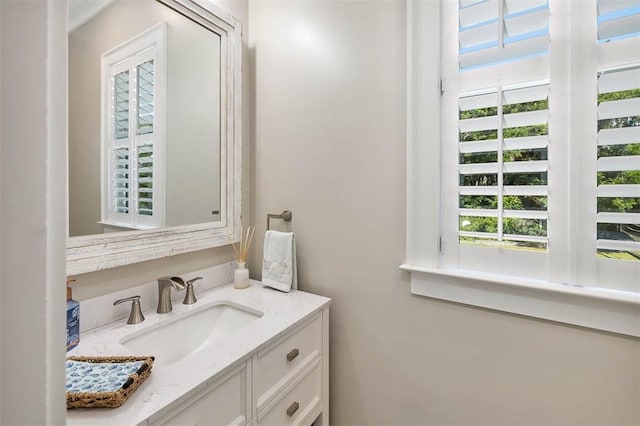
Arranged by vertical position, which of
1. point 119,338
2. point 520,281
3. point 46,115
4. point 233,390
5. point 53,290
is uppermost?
point 46,115

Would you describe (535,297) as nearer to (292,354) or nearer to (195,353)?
(292,354)

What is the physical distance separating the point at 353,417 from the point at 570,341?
2.84 feet

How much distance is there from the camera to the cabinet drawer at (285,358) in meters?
0.93

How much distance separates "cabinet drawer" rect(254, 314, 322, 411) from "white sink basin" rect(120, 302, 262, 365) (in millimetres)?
167

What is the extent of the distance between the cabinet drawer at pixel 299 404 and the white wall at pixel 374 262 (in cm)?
15

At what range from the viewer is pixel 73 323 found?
85 centimetres

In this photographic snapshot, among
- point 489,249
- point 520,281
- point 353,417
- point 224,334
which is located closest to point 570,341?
point 520,281

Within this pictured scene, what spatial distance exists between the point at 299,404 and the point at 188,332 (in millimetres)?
484

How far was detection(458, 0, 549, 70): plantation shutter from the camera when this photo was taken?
36.1 inches

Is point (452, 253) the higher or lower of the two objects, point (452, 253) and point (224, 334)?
the higher

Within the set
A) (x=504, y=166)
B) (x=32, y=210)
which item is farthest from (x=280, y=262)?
(x=32, y=210)

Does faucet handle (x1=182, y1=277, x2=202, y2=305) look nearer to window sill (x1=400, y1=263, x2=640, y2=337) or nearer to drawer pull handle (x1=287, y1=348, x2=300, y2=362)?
drawer pull handle (x1=287, y1=348, x2=300, y2=362)

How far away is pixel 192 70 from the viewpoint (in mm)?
1289

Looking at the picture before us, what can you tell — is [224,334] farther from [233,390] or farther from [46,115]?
[46,115]
